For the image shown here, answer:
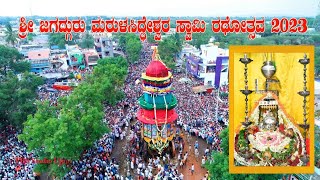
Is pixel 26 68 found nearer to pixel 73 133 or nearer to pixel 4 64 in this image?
pixel 4 64

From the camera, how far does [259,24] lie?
18.2 meters

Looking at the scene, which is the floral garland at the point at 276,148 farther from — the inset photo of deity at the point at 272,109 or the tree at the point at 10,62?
the tree at the point at 10,62

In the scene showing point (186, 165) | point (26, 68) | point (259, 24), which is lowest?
point (186, 165)

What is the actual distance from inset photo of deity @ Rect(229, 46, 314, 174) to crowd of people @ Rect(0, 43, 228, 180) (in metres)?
5.94

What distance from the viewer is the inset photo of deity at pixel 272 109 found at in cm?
1270

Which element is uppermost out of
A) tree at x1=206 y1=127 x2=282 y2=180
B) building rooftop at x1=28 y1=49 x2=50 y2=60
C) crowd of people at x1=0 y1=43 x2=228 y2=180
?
building rooftop at x1=28 y1=49 x2=50 y2=60

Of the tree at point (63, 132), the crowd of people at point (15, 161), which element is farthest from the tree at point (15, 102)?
the tree at point (63, 132)

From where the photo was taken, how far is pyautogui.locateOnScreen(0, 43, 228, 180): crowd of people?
725 inches

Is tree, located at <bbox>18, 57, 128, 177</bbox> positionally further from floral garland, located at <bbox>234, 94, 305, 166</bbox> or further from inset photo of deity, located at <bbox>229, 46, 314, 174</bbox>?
floral garland, located at <bbox>234, 94, 305, 166</bbox>

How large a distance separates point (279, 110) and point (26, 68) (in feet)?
120

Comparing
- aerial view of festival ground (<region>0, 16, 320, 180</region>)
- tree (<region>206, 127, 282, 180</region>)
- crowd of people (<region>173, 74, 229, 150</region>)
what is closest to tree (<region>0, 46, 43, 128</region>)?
aerial view of festival ground (<region>0, 16, 320, 180</region>)

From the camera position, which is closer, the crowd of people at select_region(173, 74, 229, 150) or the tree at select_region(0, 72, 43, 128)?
the crowd of people at select_region(173, 74, 229, 150)

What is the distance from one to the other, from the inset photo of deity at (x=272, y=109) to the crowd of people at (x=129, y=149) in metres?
5.94

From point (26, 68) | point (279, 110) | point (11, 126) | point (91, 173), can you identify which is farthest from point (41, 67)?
point (279, 110)
